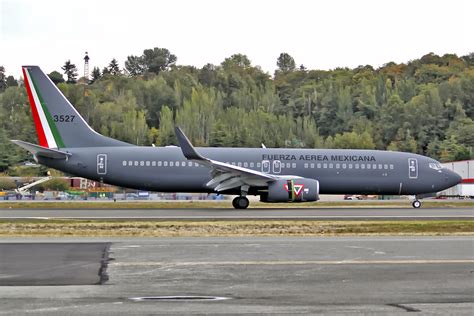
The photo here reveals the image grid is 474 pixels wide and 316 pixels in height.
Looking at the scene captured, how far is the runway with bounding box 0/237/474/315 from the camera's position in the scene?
1036 cm

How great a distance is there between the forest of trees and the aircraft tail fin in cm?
5717

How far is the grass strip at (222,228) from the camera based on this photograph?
2191 centimetres

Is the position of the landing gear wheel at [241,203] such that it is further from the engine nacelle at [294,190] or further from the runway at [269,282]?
the runway at [269,282]

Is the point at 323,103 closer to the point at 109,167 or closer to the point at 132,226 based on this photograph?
the point at 109,167

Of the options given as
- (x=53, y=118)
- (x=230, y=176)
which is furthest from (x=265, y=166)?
(x=53, y=118)

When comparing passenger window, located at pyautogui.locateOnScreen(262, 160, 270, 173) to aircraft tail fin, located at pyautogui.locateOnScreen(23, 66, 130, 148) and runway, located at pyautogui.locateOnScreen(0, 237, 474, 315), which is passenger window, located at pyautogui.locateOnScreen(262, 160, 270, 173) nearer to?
aircraft tail fin, located at pyautogui.locateOnScreen(23, 66, 130, 148)

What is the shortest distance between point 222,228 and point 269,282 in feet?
36.6

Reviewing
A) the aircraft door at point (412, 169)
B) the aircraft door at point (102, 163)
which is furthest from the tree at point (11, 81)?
the aircraft door at point (412, 169)

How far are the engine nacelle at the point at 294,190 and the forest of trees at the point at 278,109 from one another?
54770 millimetres

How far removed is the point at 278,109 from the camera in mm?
138125

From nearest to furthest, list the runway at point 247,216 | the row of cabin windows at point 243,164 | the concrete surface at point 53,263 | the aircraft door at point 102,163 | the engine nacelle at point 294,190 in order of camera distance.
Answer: the concrete surface at point 53,263 → the runway at point 247,216 → the engine nacelle at point 294,190 → the row of cabin windows at point 243,164 → the aircraft door at point 102,163

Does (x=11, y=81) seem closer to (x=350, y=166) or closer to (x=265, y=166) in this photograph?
(x=265, y=166)

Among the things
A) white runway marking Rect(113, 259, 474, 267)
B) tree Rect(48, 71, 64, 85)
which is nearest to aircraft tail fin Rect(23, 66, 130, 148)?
white runway marking Rect(113, 259, 474, 267)

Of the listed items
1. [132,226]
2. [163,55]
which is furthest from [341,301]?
[163,55]
